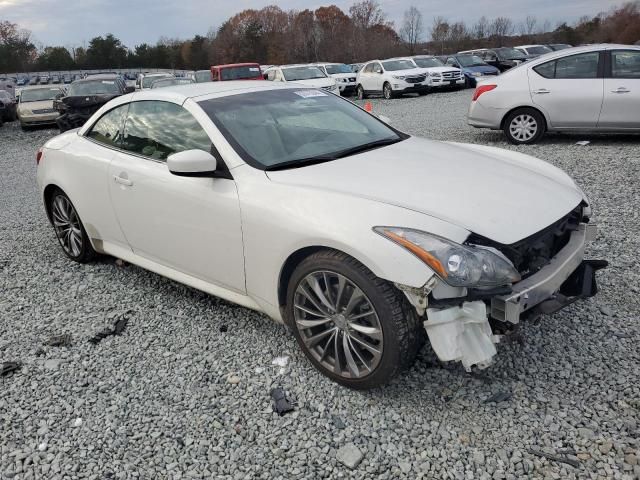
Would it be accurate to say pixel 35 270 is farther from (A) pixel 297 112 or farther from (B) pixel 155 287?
(A) pixel 297 112

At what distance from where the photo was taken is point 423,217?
2.52 m

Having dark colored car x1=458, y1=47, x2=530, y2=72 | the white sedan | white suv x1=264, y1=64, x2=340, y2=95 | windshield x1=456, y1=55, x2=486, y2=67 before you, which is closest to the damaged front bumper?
the white sedan

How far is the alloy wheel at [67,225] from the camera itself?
15.3 feet

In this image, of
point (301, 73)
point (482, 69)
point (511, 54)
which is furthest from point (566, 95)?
point (511, 54)

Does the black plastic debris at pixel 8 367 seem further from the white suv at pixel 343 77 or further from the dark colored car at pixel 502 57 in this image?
the dark colored car at pixel 502 57

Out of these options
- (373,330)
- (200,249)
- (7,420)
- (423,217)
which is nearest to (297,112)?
(200,249)

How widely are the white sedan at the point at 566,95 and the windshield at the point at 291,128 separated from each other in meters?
5.46

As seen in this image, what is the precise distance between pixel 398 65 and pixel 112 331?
793 inches

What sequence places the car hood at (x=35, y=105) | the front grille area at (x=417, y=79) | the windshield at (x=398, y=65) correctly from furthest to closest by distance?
the windshield at (x=398, y=65)
the front grille area at (x=417, y=79)
the car hood at (x=35, y=105)

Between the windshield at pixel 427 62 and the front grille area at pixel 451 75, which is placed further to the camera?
the windshield at pixel 427 62

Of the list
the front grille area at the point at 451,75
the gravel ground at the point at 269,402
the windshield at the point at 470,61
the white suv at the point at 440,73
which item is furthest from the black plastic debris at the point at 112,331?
the windshield at the point at 470,61

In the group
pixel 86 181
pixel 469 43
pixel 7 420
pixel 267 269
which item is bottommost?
pixel 7 420

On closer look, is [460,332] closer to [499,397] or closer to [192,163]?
[499,397]

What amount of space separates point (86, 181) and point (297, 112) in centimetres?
182
